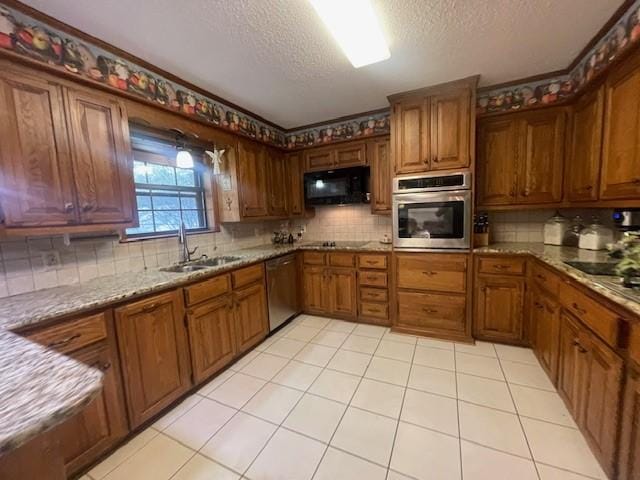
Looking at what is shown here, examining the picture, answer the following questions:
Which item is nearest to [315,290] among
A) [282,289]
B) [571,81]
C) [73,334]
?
[282,289]

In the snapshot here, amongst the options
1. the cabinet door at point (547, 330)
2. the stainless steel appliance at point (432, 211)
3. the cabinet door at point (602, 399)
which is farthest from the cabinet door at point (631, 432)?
the stainless steel appliance at point (432, 211)

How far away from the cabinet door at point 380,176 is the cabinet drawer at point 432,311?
1.06 metres

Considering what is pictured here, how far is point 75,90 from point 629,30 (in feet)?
11.1

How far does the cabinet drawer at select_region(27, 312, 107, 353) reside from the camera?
1259mm

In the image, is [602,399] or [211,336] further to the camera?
[211,336]

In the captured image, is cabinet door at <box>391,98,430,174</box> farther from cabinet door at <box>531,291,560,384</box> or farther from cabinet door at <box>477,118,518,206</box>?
cabinet door at <box>531,291,560,384</box>

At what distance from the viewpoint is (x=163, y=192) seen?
2.54m

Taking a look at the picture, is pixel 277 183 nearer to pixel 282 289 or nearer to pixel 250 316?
pixel 282 289

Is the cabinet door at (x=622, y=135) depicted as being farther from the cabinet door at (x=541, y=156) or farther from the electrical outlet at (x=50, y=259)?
the electrical outlet at (x=50, y=259)

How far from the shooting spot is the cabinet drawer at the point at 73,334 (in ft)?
4.13

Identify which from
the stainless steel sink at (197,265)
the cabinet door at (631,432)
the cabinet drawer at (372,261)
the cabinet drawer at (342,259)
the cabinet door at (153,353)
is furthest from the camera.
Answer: the cabinet drawer at (342,259)

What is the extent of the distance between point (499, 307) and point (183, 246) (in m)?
3.02

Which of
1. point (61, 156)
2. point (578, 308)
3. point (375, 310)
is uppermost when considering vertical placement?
point (61, 156)

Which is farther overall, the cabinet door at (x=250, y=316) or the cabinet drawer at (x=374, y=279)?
the cabinet drawer at (x=374, y=279)
